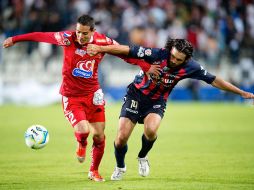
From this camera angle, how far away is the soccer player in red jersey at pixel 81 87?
33.9ft

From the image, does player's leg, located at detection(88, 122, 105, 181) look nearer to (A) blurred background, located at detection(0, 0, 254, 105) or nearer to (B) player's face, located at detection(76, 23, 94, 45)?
(B) player's face, located at detection(76, 23, 94, 45)

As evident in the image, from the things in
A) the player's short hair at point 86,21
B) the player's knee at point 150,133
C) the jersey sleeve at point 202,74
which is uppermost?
the player's short hair at point 86,21

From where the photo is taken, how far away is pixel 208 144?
51.4 feet

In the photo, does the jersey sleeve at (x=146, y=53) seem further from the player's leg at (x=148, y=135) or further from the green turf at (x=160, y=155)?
the green turf at (x=160, y=155)

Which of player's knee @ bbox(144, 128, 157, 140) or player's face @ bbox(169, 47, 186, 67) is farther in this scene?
player's knee @ bbox(144, 128, 157, 140)

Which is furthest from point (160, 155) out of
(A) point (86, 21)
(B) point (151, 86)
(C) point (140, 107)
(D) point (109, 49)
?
(A) point (86, 21)

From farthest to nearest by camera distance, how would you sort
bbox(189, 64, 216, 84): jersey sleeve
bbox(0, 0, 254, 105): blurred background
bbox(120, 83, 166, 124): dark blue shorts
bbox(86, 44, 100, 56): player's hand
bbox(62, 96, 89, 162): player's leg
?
bbox(0, 0, 254, 105): blurred background
bbox(120, 83, 166, 124): dark blue shorts
bbox(189, 64, 216, 84): jersey sleeve
bbox(62, 96, 89, 162): player's leg
bbox(86, 44, 100, 56): player's hand

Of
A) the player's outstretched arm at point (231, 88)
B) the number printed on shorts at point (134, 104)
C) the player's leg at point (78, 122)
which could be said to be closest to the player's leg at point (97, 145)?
the player's leg at point (78, 122)

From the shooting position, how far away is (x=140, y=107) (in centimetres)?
1066

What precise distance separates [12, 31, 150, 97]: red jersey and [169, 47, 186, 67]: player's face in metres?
Result: 1.00

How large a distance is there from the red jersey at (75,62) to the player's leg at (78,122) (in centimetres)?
14

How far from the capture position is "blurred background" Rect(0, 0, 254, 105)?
2572cm

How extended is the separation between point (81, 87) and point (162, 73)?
4.26 feet

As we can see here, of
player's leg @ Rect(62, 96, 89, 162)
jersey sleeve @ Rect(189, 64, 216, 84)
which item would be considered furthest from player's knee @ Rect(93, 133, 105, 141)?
jersey sleeve @ Rect(189, 64, 216, 84)
